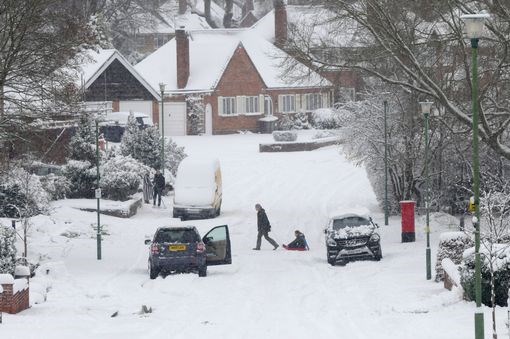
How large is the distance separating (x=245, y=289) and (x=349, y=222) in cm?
649

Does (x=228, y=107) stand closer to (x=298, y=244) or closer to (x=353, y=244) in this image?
(x=298, y=244)

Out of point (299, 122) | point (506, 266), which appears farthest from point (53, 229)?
point (299, 122)

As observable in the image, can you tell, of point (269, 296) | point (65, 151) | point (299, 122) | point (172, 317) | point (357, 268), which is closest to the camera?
point (172, 317)

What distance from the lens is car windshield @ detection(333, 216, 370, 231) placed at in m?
31.4

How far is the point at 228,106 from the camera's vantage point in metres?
76.1

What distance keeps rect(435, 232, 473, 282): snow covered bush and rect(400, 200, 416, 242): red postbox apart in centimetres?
863

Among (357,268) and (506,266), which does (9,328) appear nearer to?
(506,266)

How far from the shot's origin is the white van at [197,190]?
41062 mm

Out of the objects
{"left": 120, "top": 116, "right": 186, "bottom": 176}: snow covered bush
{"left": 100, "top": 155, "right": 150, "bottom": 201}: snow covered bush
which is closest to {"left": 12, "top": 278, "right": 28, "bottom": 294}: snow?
{"left": 100, "top": 155, "right": 150, "bottom": 201}: snow covered bush

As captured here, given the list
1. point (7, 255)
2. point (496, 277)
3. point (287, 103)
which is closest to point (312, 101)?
point (287, 103)

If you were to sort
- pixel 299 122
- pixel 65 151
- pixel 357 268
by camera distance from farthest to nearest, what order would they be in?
1. pixel 299 122
2. pixel 65 151
3. pixel 357 268

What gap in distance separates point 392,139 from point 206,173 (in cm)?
754

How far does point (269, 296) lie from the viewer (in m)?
24.8

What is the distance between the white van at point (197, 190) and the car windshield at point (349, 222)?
33.8 feet
